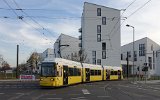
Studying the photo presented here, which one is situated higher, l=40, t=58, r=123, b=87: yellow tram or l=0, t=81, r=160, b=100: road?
l=40, t=58, r=123, b=87: yellow tram

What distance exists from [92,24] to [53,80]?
6991cm

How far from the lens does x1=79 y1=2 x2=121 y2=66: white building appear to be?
339ft

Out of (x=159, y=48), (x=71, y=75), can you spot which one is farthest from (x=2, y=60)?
(x=71, y=75)

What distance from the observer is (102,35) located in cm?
10406

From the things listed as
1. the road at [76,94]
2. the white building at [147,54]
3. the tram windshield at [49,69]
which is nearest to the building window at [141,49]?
the white building at [147,54]

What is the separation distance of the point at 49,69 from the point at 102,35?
224ft

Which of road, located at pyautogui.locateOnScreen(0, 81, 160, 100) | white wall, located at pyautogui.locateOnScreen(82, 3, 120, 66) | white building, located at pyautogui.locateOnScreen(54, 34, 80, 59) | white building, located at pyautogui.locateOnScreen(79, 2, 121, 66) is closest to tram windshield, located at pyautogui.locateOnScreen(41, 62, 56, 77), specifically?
A: road, located at pyautogui.locateOnScreen(0, 81, 160, 100)

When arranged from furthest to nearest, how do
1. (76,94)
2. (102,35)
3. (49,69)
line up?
(102,35), (49,69), (76,94)

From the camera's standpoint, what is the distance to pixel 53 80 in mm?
36000

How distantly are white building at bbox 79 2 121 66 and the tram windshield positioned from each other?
219ft

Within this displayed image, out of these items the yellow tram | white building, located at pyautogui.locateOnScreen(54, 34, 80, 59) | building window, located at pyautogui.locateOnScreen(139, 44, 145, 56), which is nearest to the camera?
the yellow tram

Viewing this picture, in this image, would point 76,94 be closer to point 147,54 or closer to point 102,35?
point 102,35

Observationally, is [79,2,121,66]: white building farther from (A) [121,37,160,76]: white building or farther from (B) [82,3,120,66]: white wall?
(A) [121,37,160,76]: white building

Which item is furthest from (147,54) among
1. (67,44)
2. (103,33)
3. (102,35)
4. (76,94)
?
(76,94)
